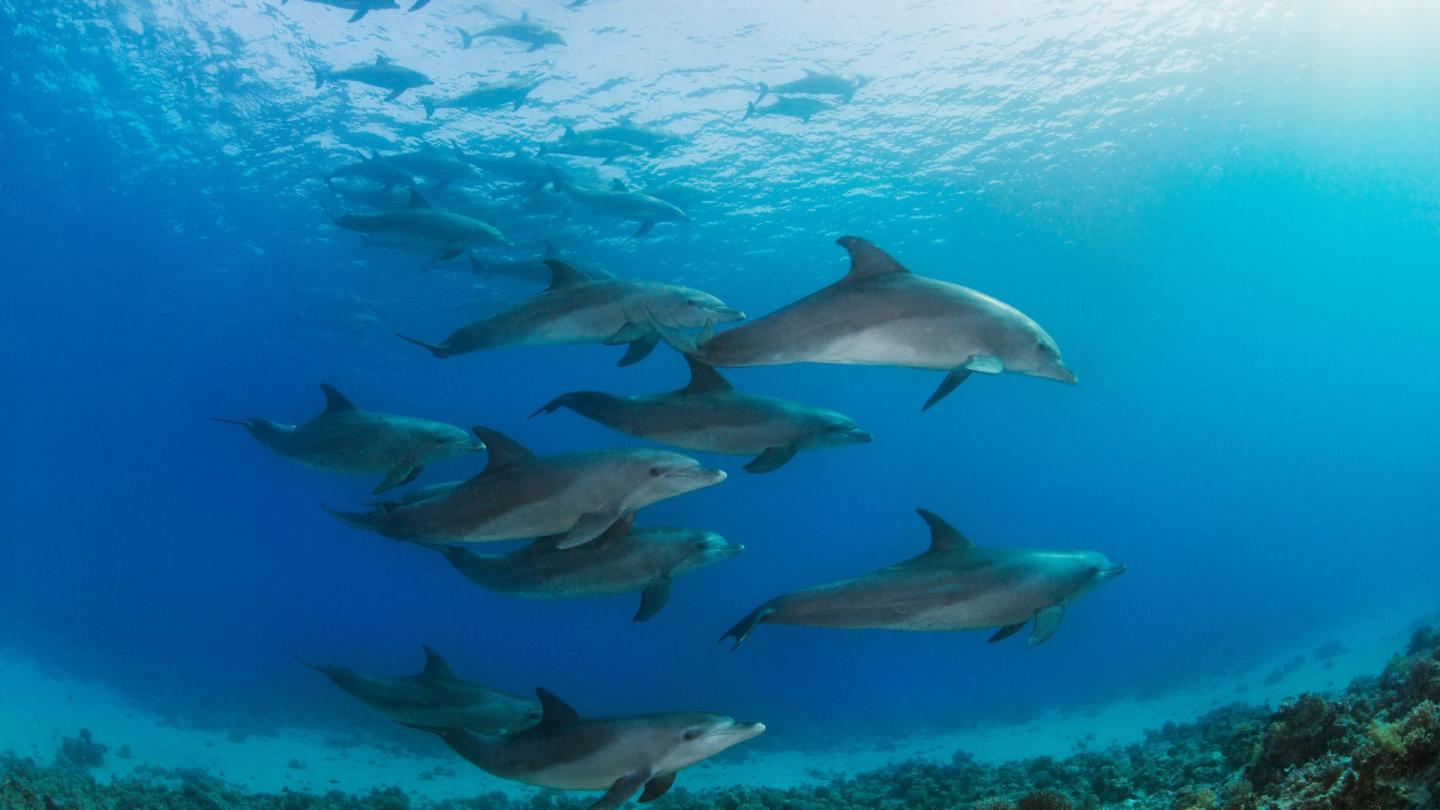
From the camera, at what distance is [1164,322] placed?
63781mm

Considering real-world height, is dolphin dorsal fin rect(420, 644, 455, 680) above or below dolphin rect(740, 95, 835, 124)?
below

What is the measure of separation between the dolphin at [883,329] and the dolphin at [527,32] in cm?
Result: 1883

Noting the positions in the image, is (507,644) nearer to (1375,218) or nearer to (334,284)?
(334,284)

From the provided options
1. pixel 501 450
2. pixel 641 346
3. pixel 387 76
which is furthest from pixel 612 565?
pixel 387 76

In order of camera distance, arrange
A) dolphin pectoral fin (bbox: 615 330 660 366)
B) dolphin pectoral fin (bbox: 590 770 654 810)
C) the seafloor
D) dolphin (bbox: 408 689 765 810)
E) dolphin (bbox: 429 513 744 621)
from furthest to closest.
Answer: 1. dolphin pectoral fin (bbox: 615 330 660 366)
2. dolphin (bbox: 429 513 744 621)
3. dolphin (bbox: 408 689 765 810)
4. dolphin pectoral fin (bbox: 590 770 654 810)
5. the seafloor

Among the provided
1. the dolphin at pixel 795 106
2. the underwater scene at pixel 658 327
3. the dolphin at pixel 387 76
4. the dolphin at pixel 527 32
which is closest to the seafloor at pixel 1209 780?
the underwater scene at pixel 658 327

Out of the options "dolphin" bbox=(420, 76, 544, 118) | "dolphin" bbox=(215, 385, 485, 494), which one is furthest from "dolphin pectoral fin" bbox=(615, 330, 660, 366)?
"dolphin" bbox=(420, 76, 544, 118)

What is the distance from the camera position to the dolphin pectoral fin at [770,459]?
646 cm

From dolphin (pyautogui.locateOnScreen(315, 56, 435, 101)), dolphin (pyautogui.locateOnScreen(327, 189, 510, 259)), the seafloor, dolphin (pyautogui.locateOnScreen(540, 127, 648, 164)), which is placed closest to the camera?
the seafloor

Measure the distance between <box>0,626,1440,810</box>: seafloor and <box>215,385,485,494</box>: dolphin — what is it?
359 centimetres

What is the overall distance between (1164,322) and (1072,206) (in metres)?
Answer: 32.5

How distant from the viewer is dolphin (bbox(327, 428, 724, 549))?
5.67 metres

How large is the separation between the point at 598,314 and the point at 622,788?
369 centimetres

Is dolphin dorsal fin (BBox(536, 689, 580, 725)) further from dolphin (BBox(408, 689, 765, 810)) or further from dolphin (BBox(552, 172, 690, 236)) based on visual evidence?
dolphin (BBox(552, 172, 690, 236))
